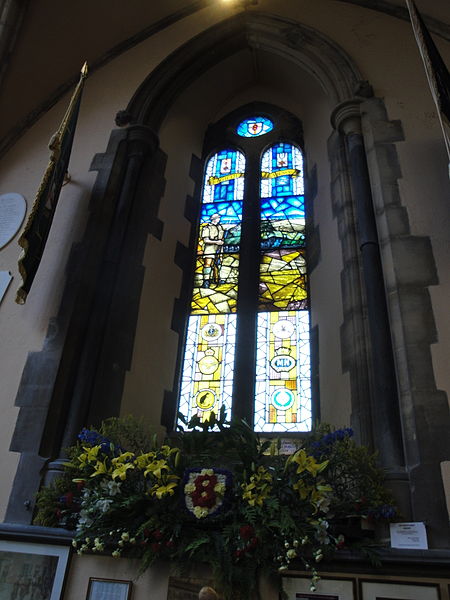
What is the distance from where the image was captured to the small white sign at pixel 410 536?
99.8 inches

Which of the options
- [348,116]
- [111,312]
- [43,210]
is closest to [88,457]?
[111,312]

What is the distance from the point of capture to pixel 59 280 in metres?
4.05

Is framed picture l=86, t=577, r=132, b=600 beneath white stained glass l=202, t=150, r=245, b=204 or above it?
beneath

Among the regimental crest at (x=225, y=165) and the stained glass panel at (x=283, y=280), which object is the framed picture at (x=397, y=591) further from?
the regimental crest at (x=225, y=165)

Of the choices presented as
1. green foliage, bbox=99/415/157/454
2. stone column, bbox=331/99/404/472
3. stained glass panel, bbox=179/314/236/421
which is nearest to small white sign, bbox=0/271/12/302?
stained glass panel, bbox=179/314/236/421

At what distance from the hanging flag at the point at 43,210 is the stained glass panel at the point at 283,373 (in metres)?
1.74

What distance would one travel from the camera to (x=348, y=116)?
461cm

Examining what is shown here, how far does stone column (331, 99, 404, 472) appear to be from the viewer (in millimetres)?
3025

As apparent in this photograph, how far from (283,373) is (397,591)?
1880 millimetres

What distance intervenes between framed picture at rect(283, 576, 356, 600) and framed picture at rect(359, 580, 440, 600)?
0.18ft

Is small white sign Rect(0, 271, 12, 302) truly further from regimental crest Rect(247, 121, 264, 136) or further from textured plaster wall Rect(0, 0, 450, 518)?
regimental crest Rect(247, 121, 264, 136)

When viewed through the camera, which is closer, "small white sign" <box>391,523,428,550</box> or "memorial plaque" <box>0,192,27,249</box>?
"small white sign" <box>391,523,428,550</box>

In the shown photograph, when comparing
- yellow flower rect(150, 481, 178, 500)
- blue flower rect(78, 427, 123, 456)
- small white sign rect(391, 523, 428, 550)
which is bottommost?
small white sign rect(391, 523, 428, 550)

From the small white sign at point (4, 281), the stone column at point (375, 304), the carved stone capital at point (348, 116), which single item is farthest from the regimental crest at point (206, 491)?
the carved stone capital at point (348, 116)
